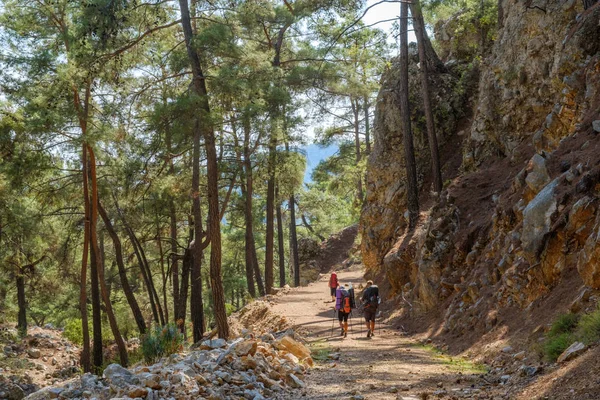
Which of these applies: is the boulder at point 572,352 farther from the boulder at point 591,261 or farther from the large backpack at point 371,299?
the large backpack at point 371,299

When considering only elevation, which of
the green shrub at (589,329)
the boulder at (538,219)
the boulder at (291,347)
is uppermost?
the boulder at (538,219)

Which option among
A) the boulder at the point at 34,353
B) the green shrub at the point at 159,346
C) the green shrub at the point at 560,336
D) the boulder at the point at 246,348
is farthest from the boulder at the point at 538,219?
the boulder at the point at 34,353

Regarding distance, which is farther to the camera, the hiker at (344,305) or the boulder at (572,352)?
the hiker at (344,305)

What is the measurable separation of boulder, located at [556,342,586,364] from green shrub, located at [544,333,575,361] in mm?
256

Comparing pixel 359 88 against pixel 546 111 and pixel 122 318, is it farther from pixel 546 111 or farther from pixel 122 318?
pixel 122 318

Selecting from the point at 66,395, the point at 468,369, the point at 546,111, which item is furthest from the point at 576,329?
the point at 546,111

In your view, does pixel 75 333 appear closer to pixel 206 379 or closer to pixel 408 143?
pixel 408 143

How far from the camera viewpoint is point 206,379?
7.11 meters

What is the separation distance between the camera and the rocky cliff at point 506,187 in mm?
8977

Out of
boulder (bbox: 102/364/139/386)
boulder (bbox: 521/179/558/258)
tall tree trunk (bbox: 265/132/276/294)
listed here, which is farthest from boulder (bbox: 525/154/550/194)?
tall tree trunk (bbox: 265/132/276/294)

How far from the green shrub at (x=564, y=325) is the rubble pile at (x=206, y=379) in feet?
11.4

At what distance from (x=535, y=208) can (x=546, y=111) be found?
18.7ft

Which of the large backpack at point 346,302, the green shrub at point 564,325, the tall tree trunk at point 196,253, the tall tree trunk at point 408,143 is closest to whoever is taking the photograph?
the green shrub at point 564,325

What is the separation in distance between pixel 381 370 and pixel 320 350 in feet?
7.77
